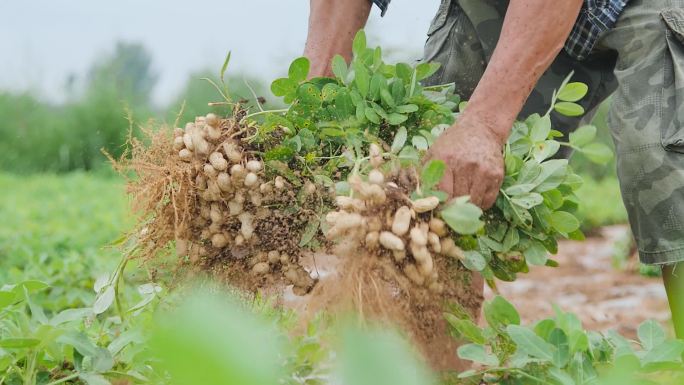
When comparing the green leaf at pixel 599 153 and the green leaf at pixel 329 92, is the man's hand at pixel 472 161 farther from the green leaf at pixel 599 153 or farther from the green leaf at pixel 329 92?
the green leaf at pixel 329 92

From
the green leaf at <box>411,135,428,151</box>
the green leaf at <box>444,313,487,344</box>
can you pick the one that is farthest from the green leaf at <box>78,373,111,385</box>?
the green leaf at <box>411,135,428,151</box>

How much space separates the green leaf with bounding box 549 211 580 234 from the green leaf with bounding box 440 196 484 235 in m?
0.32

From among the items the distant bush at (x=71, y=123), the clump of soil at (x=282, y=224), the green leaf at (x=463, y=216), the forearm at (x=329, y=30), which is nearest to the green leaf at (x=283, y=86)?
the clump of soil at (x=282, y=224)

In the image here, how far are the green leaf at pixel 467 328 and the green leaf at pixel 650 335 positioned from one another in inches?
12.6

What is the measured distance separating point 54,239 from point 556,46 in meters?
3.84

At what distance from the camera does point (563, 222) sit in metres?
1.70

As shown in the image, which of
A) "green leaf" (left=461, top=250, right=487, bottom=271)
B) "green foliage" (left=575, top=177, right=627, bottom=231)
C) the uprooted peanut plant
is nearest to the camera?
"green leaf" (left=461, top=250, right=487, bottom=271)

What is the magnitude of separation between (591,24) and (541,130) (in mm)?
439

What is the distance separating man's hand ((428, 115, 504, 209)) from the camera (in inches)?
61.1

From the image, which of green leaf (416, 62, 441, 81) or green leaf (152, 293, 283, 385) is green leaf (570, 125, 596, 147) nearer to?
green leaf (416, 62, 441, 81)

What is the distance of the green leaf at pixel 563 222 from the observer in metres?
1.69

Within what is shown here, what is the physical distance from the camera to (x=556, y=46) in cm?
174

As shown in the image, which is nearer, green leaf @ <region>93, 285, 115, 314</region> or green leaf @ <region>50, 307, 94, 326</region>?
green leaf @ <region>50, 307, 94, 326</region>

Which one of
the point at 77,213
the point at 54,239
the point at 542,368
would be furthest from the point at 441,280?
the point at 77,213
